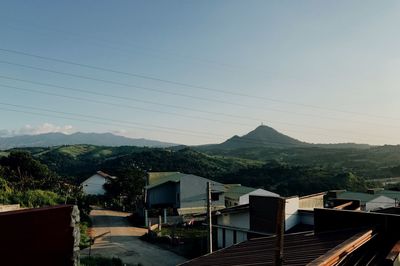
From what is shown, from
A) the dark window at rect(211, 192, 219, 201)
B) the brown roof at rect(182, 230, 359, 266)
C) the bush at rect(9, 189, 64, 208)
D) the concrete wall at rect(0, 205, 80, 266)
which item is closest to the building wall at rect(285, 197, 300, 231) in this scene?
the brown roof at rect(182, 230, 359, 266)

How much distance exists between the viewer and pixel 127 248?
34.9 meters

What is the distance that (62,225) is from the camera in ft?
28.7

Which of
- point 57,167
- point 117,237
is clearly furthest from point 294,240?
point 57,167

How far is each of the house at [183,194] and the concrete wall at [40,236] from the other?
44417mm

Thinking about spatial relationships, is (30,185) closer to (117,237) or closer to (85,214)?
(85,214)

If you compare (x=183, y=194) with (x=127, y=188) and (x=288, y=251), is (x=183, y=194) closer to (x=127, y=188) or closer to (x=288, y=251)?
(x=127, y=188)

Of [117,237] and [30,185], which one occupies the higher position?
[30,185]

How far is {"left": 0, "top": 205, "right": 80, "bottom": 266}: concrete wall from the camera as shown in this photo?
8.02m

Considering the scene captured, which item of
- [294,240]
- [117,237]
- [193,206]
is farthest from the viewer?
[193,206]

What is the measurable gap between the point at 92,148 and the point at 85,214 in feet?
494

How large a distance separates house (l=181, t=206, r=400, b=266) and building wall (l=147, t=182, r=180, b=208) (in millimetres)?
42718

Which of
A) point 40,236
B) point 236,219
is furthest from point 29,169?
point 40,236

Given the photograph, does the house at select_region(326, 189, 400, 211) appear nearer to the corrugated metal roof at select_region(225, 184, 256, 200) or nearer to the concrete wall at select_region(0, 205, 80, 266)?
the corrugated metal roof at select_region(225, 184, 256, 200)

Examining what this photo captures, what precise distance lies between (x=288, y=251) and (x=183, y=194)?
4423 cm
